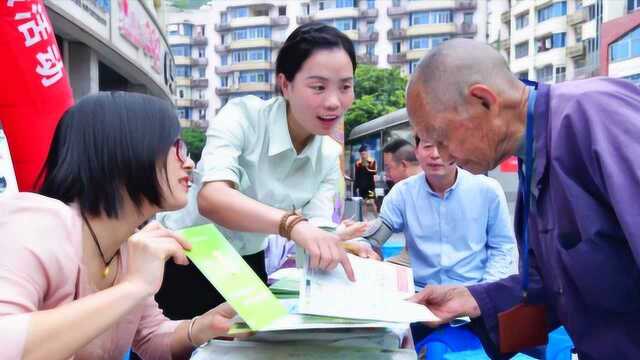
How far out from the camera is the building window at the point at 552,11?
30672mm

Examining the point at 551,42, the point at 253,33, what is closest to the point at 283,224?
the point at 551,42

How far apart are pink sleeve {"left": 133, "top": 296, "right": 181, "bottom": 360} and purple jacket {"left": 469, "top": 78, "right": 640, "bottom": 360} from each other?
0.93m

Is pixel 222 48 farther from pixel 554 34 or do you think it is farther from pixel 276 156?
pixel 276 156

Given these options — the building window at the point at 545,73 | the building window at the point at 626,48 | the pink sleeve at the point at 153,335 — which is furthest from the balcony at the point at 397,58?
the pink sleeve at the point at 153,335

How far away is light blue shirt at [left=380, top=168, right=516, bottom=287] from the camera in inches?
101

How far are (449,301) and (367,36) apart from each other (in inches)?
1702

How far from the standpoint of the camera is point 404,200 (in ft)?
8.98

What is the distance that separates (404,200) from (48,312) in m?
2.05

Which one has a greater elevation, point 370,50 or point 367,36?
point 367,36

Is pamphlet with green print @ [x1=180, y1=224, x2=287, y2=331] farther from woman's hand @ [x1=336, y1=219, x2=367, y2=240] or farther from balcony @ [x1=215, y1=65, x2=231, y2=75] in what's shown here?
balcony @ [x1=215, y1=65, x2=231, y2=75]

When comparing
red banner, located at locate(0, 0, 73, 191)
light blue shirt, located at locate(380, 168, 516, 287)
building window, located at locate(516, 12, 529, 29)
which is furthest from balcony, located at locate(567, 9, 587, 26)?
red banner, located at locate(0, 0, 73, 191)

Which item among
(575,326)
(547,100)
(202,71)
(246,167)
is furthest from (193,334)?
(202,71)

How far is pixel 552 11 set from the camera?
102 feet

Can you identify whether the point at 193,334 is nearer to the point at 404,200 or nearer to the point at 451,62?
the point at 451,62
